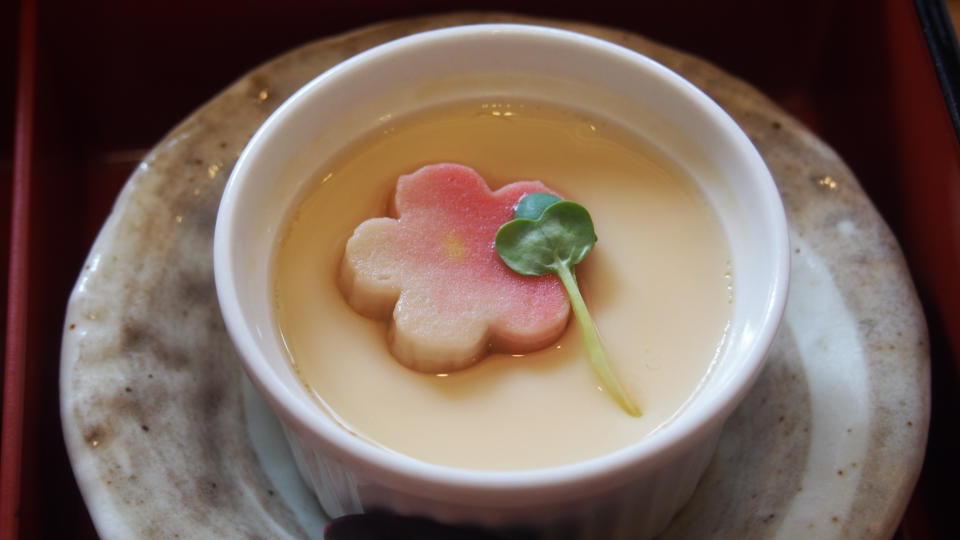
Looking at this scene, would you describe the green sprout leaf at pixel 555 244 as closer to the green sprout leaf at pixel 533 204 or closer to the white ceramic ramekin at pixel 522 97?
the green sprout leaf at pixel 533 204

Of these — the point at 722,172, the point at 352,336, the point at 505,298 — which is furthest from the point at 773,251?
the point at 352,336

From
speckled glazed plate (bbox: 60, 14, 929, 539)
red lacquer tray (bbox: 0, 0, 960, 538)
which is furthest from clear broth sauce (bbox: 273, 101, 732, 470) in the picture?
red lacquer tray (bbox: 0, 0, 960, 538)

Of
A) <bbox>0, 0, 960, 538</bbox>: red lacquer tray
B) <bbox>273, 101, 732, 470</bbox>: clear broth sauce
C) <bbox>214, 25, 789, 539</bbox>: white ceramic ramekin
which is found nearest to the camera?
<bbox>214, 25, 789, 539</bbox>: white ceramic ramekin

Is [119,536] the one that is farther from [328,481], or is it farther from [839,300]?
[839,300]

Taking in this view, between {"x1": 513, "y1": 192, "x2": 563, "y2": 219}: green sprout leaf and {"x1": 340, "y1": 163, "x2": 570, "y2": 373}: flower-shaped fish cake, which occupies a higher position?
{"x1": 513, "y1": 192, "x2": 563, "y2": 219}: green sprout leaf

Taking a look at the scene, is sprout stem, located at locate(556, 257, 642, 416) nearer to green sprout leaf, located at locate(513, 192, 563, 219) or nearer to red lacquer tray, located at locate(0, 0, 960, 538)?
green sprout leaf, located at locate(513, 192, 563, 219)

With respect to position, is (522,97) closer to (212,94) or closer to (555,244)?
(555,244)
